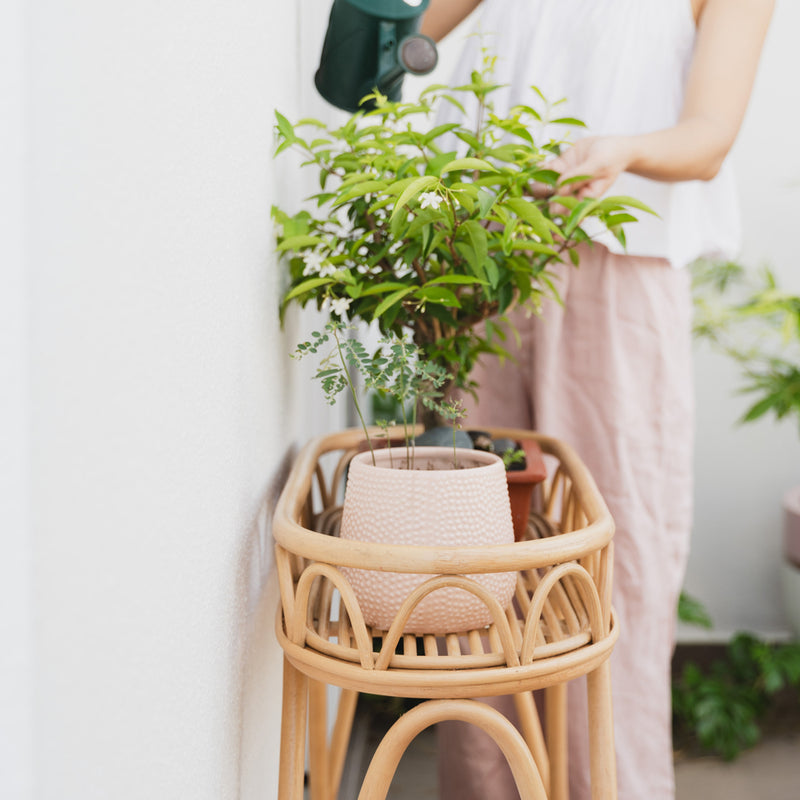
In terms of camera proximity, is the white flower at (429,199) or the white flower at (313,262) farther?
the white flower at (313,262)

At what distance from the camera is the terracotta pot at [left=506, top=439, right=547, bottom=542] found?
0.63 metres

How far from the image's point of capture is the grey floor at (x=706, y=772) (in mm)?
1422

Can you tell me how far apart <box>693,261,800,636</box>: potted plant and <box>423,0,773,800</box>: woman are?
→ 788 mm

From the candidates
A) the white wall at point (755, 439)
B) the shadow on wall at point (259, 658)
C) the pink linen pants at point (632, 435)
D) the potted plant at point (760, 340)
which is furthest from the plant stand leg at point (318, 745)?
the white wall at point (755, 439)

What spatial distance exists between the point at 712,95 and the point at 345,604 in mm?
655

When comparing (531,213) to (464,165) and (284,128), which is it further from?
(284,128)

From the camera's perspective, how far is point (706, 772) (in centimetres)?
151

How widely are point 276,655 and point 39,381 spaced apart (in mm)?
570

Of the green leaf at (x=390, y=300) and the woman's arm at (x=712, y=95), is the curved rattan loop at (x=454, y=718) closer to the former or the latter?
the green leaf at (x=390, y=300)

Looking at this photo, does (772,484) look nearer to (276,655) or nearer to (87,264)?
(276,655)

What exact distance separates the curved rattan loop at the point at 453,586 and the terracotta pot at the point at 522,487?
0.66 ft

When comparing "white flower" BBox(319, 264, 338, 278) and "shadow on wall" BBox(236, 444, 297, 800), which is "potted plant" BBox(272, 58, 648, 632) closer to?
"white flower" BBox(319, 264, 338, 278)

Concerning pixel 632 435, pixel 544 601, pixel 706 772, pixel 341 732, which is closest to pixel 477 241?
pixel 544 601

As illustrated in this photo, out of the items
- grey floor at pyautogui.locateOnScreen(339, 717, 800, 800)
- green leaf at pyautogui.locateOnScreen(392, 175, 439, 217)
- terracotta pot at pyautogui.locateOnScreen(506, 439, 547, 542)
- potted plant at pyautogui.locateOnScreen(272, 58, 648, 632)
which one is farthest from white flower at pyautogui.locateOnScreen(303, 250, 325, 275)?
grey floor at pyautogui.locateOnScreen(339, 717, 800, 800)
